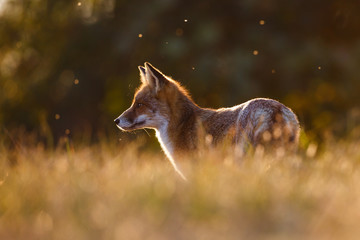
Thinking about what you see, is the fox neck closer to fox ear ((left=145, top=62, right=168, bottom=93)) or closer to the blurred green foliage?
fox ear ((left=145, top=62, right=168, bottom=93))

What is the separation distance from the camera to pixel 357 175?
15.7ft

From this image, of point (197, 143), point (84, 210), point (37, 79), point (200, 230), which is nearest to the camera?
point (200, 230)

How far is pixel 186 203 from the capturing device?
3.74m

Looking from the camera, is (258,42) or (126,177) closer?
(126,177)

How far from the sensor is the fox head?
23.8 ft

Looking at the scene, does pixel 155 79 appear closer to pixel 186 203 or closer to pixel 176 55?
pixel 186 203

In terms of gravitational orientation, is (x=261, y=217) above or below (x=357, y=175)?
above

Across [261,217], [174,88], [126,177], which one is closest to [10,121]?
[174,88]

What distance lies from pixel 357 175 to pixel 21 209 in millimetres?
3004

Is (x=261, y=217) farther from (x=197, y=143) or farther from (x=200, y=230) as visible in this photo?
(x=197, y=143)

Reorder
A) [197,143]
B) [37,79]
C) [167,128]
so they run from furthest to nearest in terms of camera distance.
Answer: [37,79]
[167,128]
[197,143]

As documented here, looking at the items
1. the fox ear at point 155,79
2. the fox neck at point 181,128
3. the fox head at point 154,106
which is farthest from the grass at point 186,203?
the fox ear at point 155,79

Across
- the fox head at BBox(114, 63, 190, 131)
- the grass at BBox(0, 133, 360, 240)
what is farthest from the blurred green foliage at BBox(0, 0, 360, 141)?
the grass at BBox(0, 133, 360, 240)

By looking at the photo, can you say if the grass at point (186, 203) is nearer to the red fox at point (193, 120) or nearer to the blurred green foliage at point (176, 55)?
the red fox at point (193, 120)
